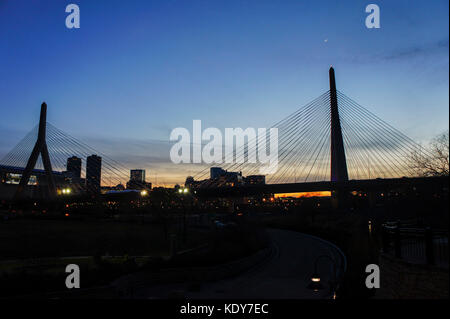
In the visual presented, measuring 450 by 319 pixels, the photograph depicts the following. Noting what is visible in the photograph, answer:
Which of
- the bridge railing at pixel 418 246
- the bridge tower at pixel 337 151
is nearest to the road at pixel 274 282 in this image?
the bridge railing at pixel 418 246

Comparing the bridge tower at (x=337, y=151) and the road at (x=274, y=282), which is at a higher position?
the bridge tower at (x=337, y=151)

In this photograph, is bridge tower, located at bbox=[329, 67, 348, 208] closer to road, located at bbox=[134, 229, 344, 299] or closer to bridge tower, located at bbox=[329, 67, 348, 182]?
bridge tower, located at bbox=[329, 67, 348, 182]

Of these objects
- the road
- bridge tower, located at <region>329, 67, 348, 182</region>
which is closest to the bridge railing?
the road

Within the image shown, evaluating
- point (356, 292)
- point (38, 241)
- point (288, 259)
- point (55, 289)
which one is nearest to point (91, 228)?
point (38, 241)

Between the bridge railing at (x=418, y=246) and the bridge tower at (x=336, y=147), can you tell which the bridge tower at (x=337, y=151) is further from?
the bridge railing at (x=418, y=246)

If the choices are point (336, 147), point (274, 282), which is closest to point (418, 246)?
point (274, 282)

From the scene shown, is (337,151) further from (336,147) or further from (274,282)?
(274,282)
